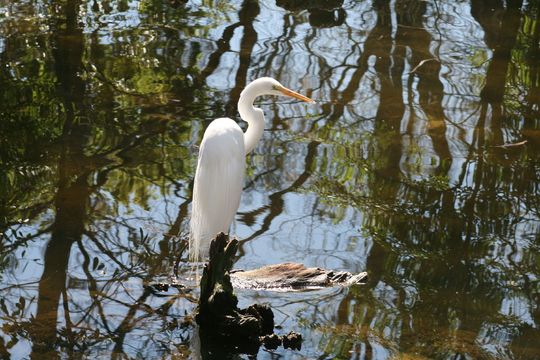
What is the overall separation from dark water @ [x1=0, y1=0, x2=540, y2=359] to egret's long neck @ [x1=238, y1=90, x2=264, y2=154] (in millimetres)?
590

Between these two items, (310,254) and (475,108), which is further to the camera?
(475,108)

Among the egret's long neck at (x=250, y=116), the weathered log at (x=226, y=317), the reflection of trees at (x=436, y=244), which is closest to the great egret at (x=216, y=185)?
the egret's long neck at (x=250, y=116)

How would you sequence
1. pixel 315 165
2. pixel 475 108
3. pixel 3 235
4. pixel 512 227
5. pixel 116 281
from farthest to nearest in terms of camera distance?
pixel 475 108 < pixel 315 165 < pixel 512 227 < pixel 3 235 < pixel 116 281

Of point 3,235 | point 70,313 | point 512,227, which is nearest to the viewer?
point 70,313

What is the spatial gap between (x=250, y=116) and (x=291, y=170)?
1169mm

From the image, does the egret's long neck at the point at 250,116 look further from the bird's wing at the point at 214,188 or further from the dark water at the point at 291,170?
the dark water at the point at 291,170

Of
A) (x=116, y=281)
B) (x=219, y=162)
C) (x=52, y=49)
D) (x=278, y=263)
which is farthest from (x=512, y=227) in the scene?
(x=52, y=49)

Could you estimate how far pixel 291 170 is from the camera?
22.8 ft

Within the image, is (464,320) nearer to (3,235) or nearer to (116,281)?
(116,281)

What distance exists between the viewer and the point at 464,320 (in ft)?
16.9

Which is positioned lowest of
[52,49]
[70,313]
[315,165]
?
[70,313]

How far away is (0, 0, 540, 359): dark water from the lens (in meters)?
4.98

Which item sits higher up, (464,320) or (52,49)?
(52,49)

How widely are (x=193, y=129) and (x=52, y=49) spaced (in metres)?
2.15
